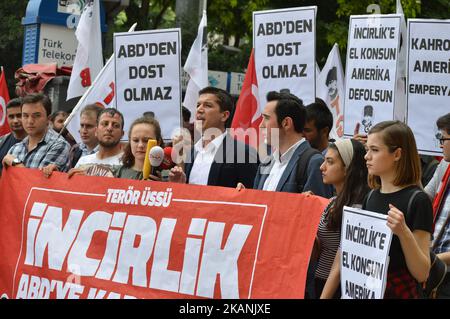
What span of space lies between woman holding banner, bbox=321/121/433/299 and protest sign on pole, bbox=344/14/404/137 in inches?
141

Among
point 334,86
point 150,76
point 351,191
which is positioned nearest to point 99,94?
point 150,76

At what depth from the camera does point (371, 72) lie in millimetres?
Result: 9453

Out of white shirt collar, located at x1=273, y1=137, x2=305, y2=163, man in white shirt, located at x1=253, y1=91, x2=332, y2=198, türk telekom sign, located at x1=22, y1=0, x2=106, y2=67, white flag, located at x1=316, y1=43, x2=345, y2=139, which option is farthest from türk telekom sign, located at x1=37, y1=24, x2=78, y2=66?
white shirt collar, located at x1=273, y1=137, x2=305, y2=163

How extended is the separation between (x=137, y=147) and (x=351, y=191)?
2.40 metres

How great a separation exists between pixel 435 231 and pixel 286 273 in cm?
116

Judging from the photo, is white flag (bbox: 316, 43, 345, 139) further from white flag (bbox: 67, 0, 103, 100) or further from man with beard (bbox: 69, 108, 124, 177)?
man with beard (bbox: 69, 108, 124, 177)

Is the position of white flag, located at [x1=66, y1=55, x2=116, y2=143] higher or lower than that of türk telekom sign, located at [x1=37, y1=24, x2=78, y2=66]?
lower

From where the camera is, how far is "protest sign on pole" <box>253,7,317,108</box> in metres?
9.45

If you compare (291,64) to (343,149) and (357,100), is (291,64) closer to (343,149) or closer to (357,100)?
(357,100)

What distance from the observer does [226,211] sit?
6.66 meters

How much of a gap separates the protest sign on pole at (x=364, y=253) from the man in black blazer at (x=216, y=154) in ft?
6.85

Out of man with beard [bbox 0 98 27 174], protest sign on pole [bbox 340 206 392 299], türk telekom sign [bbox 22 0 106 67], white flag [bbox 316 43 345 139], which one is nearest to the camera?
protest sign on pole [bbox 340 206 392 299]

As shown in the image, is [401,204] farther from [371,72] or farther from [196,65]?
[196,65]

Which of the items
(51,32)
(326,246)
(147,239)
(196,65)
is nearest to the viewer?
(326,246)
